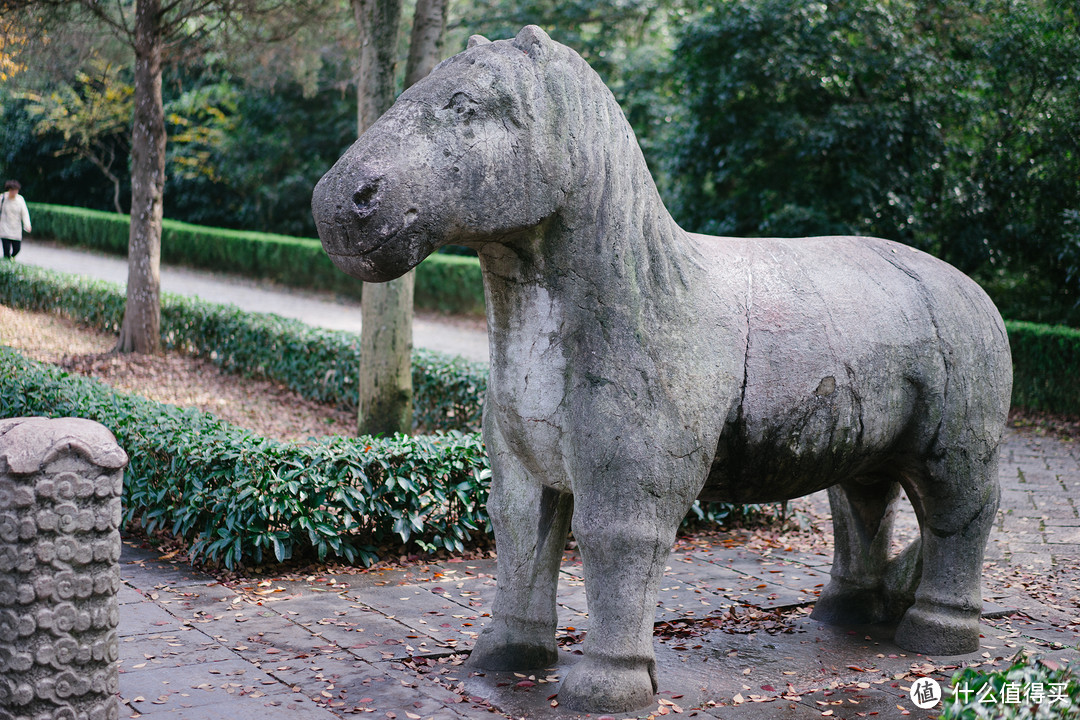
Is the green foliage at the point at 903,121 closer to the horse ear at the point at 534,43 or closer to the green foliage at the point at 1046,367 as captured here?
the green foliage at the point at 1046,367

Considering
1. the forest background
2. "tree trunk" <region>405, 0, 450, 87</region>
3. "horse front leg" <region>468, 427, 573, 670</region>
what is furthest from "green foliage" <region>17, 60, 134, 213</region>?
"horse front leg" <region>468, 427, 573, 670</region>

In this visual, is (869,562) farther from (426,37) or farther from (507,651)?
(426,37)

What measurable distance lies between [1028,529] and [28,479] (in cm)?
648

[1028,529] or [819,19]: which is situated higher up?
[819,19]

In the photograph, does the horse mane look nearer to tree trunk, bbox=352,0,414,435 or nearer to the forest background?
tree trunk, bbox=352,0,414,435

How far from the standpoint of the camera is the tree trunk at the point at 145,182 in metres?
11.9

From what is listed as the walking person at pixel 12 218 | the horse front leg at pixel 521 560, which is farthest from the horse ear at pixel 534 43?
the walking person at pixel 12 218

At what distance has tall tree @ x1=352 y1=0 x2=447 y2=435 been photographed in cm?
793

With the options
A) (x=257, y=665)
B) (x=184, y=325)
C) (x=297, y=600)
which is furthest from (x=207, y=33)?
(x=257, y=665)

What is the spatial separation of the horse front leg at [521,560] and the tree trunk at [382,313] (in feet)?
13.7

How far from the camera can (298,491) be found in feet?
19.0

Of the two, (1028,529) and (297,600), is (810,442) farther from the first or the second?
(1028,529)

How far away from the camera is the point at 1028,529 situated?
23.7ft

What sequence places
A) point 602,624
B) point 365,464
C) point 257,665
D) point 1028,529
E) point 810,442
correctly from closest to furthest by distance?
point 602,624
point 810,442
point 257,665
point 365,464
point 1028,529
